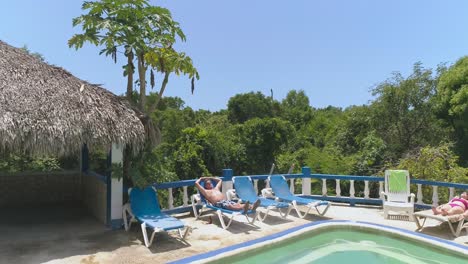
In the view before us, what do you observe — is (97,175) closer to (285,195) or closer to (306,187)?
(285,195)

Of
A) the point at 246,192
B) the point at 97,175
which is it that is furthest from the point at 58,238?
the point at 246,192

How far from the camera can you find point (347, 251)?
6324 mm

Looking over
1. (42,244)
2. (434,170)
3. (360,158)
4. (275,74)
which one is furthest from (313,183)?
(275,74)

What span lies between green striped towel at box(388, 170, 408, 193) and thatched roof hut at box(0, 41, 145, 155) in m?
5.40

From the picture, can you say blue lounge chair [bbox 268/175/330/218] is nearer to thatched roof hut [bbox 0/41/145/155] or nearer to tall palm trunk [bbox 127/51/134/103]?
thatched roof hut [bbox 0/41/145/155]

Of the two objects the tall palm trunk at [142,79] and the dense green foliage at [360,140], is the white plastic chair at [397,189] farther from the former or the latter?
the tall palm trunk at [142,79]

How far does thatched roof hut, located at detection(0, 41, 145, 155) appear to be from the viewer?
5.84 meters

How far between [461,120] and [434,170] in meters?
8.48

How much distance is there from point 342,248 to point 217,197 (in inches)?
98.2

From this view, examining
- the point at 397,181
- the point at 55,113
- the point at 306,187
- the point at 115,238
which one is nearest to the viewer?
the point at 55,113

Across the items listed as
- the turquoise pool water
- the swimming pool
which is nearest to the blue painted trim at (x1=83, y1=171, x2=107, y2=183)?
the swimming pool

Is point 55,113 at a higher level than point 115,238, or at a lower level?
higher

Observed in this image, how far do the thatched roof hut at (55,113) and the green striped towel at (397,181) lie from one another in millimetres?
5402

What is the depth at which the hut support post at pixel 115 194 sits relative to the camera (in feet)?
21.9
